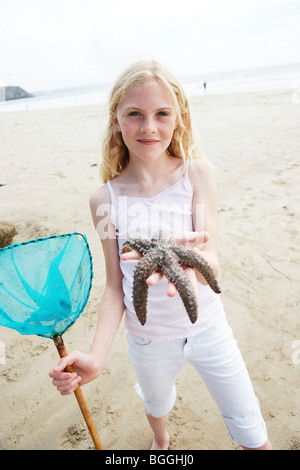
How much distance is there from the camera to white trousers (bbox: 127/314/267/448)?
90.2 inches

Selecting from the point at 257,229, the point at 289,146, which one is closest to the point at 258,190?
the point at 257,229

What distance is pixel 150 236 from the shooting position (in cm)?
238

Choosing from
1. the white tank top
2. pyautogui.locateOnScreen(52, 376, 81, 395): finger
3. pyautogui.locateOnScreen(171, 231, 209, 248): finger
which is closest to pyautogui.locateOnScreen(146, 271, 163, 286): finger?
pyautogui.locateOnScreen(171, 231, 209, 248): finger

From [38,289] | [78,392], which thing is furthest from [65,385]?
[38,289]

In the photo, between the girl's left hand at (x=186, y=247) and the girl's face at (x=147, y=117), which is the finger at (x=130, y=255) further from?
the girl's face at (x=147, y=117)

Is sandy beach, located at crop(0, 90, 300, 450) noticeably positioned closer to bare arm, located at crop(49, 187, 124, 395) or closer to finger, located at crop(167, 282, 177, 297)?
bare arm, located at crop(49, 187, 124, 395)

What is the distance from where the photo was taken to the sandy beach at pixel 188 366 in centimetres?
312

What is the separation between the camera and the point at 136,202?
2.44m

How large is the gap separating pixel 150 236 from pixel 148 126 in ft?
2.46

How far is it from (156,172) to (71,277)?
103cm

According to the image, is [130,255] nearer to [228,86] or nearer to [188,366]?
[188,366]

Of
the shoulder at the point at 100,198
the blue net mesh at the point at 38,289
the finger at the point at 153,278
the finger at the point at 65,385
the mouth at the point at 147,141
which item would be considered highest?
the mouth at the point at 147,141

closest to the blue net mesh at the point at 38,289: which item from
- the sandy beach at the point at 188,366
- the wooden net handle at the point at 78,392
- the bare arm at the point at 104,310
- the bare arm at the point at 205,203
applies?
the wooden net handle at the point at 78,392
